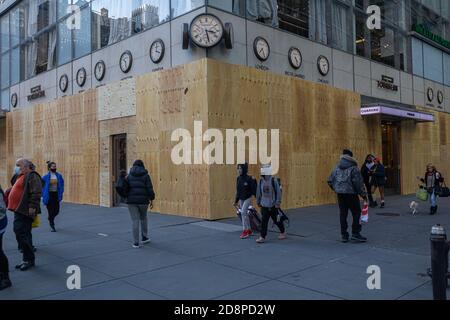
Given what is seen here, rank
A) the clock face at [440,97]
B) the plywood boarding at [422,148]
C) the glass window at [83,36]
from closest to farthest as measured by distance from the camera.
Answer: the glass window at [83,36] → the plywood boarding at [422,148] → the clock face at [440,97]

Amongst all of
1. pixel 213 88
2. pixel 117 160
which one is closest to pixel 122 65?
pixel 117 160

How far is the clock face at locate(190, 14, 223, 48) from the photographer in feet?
39.9

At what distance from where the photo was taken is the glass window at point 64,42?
18.3 metres

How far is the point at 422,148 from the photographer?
70.9 feet

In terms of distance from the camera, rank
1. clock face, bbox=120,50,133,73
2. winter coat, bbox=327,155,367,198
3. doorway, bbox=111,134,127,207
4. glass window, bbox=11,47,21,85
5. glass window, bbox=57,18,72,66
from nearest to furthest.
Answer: winter coat, bbox=327,155,367,198 < clock face, bbox=120,50,133,73 < doorway, bbox=111,134,127,207 < glass window, bbox=57,18,72,66 < glass window, bbox=11,47,21,85

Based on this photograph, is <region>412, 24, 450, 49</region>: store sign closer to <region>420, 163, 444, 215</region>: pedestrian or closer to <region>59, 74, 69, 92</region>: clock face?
<region>420, 163, 444, 215</region>: pedestrian

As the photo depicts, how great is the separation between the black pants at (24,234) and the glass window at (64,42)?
42.1 feet

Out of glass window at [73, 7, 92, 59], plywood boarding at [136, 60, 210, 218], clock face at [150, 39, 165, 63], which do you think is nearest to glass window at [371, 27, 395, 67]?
clock face at [150, 39, 165, 63]

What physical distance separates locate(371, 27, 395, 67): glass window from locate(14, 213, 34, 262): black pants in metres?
16.6

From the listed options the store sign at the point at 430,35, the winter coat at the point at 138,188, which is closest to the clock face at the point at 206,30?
the winter coat at the point at 138,188

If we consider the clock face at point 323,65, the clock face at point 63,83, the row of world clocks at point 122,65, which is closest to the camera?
the row of world clocks at point 122,65

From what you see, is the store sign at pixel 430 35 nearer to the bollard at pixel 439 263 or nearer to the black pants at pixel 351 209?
the black pants at pixel 351 209

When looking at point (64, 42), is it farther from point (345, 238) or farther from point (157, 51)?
point (345, 238)
